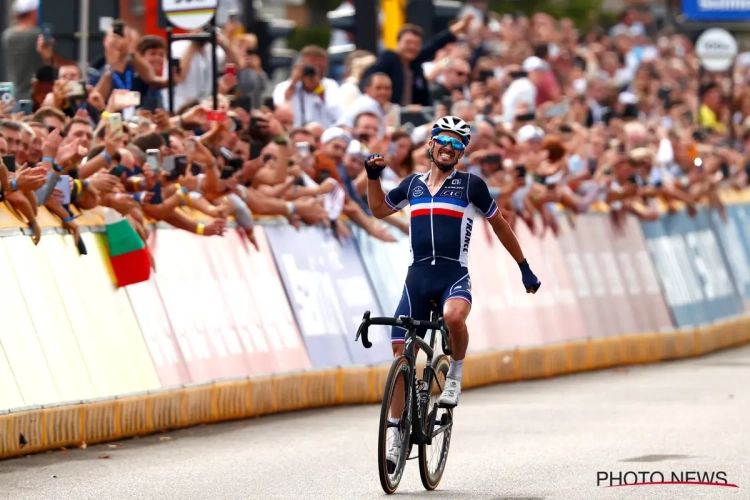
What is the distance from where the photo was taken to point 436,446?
38.3ft

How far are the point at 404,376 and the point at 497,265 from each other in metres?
8.72

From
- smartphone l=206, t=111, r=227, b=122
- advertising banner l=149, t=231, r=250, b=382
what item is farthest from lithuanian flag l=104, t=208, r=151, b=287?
smartphone l=206, t=111, r=227, b=122

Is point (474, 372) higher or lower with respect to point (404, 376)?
lower

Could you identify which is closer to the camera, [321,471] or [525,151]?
[321,471]

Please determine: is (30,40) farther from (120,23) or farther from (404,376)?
(404,376)

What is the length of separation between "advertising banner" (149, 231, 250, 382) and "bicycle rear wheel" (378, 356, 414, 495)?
12.8 feet

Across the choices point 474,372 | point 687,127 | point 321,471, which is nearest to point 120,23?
point 474,372

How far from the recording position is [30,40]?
675 inches

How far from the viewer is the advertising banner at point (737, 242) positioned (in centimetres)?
2608

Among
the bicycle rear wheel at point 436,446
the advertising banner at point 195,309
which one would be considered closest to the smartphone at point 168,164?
the advertising banner at point 195,309

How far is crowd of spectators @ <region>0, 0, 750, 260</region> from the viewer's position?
1454 centimetres

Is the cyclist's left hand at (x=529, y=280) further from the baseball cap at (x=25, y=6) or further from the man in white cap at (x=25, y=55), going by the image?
the baseball cap at (x=25, y=6)

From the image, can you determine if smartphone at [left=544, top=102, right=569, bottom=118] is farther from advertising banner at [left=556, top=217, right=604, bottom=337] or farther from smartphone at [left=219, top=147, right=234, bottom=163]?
smartphone at [left=219, top=147, right=234, bottom=163]

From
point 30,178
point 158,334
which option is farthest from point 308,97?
point 30,178
